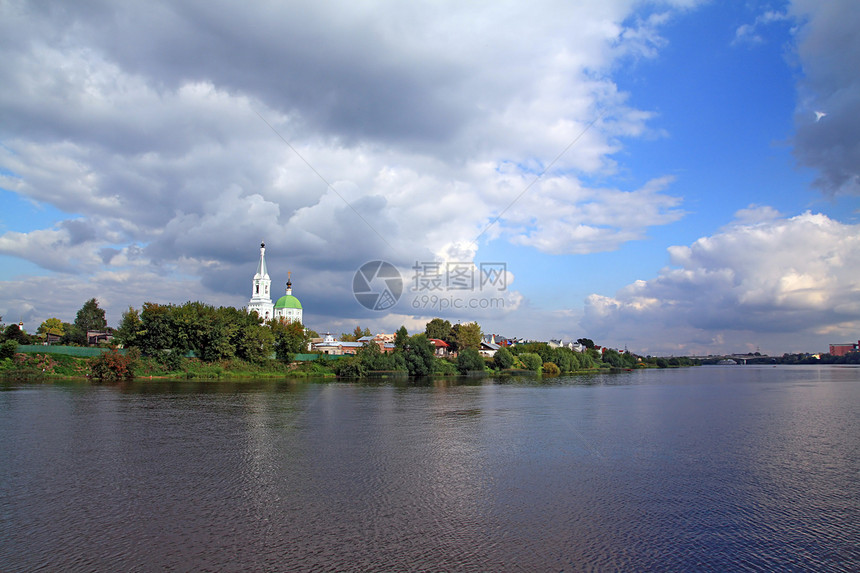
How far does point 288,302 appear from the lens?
113 metres

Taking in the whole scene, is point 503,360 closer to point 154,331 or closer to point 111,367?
point 154,331

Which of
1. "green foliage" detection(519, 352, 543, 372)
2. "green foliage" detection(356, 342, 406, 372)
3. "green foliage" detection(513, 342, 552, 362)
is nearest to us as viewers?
"green foliage" detection(356, 342, 406, 372)

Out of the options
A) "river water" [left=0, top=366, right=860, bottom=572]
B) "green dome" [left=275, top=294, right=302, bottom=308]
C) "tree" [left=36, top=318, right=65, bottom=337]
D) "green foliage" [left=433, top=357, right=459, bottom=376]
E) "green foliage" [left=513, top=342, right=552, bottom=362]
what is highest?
"green dome" [left=275, top=294, right=302, bottom=308]

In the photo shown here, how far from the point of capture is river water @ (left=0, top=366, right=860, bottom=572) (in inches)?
413

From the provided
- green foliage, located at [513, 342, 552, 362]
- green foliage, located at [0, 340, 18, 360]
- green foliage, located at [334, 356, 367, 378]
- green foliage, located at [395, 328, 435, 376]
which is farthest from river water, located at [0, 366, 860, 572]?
green foliage, located at [513, 342, 552, 362]

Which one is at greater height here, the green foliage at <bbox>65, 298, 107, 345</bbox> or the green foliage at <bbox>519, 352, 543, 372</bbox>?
the green foliage at <bbox>65, 298, 107, 345</bbox>

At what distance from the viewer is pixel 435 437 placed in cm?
2334

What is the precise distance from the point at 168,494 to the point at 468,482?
28.7ft

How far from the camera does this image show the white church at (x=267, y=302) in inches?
4247

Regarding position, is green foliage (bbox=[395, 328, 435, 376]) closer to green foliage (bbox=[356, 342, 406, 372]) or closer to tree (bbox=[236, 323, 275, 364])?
green foliage (bbox=[356, 342, 406, 372])

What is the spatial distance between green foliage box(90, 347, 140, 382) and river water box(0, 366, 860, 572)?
29.4 m

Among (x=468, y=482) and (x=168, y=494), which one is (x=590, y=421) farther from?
(x=168, y=494)

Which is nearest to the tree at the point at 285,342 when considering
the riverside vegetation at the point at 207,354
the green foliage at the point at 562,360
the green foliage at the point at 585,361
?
the riverside vegetation at the point at 207,354

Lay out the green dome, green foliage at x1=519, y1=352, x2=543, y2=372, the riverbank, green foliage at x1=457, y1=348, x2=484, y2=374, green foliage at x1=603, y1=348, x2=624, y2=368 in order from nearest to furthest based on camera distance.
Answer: the riverbank
green foliage at x1=457, y1=348, x2=484, y2=374
green foliage at x1=519, y1=352, x2=543, y2=372
the green dome
green foliage at x1=603, y1=348, x2=624, y2=368
